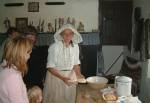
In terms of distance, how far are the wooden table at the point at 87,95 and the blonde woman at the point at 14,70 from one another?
64 cm

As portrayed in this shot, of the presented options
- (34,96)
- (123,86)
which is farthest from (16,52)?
(123,86)

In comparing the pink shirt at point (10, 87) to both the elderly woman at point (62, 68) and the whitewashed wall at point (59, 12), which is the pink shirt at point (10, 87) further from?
the whitewashed wall at point (59, 12)

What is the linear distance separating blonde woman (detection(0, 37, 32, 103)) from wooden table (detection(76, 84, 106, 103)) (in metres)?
0.64

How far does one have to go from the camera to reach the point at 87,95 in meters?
2.33

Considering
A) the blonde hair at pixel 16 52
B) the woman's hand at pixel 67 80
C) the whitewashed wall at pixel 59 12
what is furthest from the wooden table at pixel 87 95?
the whitewashed wall at pixel 59 12

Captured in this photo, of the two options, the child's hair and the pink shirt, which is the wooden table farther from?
the pink shirt

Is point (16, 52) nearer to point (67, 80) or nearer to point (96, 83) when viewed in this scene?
point (96, 83)

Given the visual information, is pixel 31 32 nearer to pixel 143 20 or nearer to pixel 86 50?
pixel 86 50

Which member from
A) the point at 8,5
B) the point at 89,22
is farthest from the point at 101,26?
the point at 8,5

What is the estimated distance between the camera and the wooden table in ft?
7.23

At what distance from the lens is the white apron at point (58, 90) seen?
2.76 metres

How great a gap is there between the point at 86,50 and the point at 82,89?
154cm

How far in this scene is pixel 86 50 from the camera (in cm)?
402

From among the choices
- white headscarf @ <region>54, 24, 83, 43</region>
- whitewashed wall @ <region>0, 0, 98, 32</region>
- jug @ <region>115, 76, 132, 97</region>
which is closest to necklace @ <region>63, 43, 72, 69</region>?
white headscarf @ <region>54, 24, 83, 43</region>
